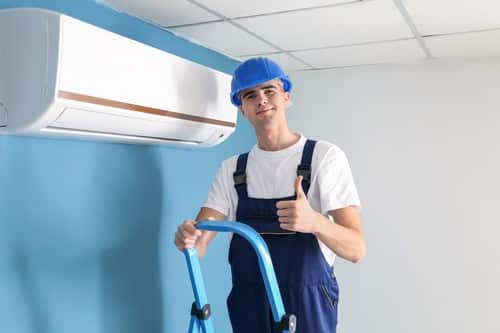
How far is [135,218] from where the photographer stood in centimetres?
225

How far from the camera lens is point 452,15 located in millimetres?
2258

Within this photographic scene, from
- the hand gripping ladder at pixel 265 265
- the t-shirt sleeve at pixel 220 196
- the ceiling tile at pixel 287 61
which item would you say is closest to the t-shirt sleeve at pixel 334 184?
the hand gripping ladder at pixel 265 265

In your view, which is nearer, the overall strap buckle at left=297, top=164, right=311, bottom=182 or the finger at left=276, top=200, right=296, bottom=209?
the finger at left=276, top=200, right=296, bottom=209

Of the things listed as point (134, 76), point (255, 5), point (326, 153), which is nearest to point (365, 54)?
point (255, 5)

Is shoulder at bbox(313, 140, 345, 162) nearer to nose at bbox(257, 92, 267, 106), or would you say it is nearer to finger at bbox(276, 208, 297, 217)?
nose at bbox(257, 92, 267, 106)

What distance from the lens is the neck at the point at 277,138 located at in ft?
6.92

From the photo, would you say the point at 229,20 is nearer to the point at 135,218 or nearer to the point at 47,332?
the point at 135,218

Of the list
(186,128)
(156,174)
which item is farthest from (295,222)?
(156,174)

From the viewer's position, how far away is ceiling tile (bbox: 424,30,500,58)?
2.55 meters

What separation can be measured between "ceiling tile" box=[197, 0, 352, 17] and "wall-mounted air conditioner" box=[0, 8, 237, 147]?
242 millimetres

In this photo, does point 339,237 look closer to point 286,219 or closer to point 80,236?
point 286,219

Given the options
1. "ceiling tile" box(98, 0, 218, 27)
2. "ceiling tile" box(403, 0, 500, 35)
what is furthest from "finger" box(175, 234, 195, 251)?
"ceiling tile" box(403, 0, 500, 35)

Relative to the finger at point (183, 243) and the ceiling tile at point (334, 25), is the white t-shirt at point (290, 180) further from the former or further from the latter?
the ceiling tile at point (334, 25)

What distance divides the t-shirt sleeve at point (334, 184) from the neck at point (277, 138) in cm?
18
